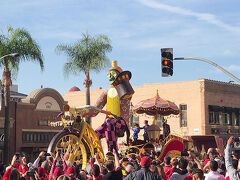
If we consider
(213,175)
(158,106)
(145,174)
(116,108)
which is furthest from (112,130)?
(145,174)

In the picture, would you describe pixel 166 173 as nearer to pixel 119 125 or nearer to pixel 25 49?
pixel 119 125

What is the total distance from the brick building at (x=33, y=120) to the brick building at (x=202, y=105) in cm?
1454

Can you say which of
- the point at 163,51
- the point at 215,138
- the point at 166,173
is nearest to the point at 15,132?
the point at 215,138

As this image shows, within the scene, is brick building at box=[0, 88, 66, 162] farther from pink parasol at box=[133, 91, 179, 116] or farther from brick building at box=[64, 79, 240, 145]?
brick building at box=[64, 79, 240, 145]

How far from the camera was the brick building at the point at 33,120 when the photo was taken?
3847cm

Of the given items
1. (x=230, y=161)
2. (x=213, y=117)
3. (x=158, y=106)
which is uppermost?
(x=213, y=117)

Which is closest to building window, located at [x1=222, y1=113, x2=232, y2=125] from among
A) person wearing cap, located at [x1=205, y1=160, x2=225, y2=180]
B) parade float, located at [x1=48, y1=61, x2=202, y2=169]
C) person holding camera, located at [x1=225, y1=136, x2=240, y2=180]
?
parade float, located at [x1=48, y1=61, x2=202, y2=169]

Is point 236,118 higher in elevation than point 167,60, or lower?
lower

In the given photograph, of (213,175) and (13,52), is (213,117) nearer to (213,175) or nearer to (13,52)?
(13,52)

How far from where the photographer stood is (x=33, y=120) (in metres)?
40.2

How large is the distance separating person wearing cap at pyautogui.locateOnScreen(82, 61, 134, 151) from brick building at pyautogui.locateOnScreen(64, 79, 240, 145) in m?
28.6

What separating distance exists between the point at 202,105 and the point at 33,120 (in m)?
19.2

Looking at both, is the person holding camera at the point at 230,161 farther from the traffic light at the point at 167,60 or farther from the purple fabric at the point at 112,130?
the purple fabric at the point at 112,130

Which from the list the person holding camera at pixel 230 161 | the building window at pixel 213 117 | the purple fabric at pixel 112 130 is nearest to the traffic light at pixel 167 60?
the purple fabric at pixel 112 130
